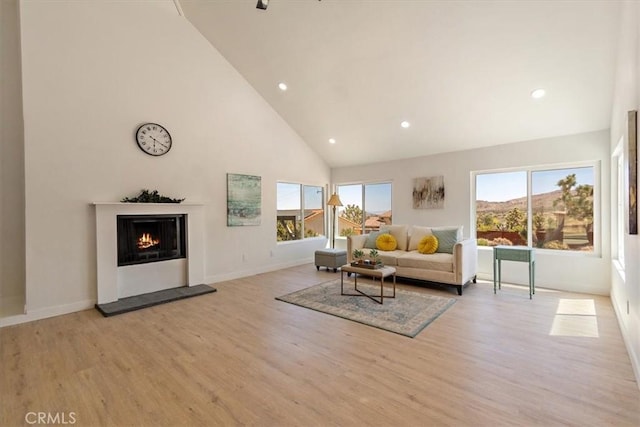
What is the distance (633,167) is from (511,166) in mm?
3032

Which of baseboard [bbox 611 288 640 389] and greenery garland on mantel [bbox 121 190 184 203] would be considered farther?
greenery garland on mantel [bbox 121 190 184 203]

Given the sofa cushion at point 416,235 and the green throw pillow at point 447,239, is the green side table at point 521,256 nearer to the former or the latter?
the green throw pillow at point 447,239

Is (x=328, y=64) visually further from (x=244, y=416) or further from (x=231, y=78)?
(x=244, y=416)

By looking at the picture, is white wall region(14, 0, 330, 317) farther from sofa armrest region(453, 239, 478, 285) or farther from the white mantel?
sofa armrest region(453, 239, 478, 285)

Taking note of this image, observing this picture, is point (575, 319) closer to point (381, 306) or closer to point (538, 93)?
point (381, 306)

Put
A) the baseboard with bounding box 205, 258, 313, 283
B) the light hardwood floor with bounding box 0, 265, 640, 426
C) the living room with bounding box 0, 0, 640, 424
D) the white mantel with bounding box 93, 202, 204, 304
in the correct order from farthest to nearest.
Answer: the baseboard with bounding box 205, 258, 313, 283 < the white mantel with bounding box 93, 202, 204, 304 < the living room with bounding box 0, 0, 640, 424 < the light hardwood floor with bounding box 0, 265, 640, 426

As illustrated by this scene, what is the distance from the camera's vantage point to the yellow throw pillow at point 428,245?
4953 mm

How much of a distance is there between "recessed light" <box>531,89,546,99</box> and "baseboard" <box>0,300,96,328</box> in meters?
6.44

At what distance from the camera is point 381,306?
12.4 ft

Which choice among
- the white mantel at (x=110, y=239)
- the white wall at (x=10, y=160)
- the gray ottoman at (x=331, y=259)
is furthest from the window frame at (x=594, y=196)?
the white wall at (x=10, y=160)

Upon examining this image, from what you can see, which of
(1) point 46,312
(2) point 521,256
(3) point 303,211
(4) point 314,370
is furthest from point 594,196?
(1) point 46,312

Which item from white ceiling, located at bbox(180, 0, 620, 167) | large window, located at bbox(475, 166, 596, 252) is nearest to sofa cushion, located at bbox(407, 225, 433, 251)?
large window, located at bbox(475, 166, 596, 252)

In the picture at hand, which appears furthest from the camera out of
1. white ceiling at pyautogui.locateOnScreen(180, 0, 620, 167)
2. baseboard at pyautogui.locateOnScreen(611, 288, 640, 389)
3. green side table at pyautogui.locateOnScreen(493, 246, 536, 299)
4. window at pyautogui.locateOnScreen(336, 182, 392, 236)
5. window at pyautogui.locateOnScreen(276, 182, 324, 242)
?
window at pyautogui.locateOnScreen(336, 182, 392, 236)

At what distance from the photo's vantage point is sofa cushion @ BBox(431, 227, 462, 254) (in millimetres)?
4945
